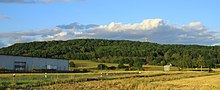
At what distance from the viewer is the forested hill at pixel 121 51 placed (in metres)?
136

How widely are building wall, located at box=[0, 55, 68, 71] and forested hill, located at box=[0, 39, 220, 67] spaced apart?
30.5 metres

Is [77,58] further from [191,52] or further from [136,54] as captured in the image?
[191,52]

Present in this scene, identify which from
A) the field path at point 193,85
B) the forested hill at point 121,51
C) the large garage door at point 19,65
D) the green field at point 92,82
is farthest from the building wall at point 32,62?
the field path at point 193,85

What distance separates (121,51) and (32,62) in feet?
250

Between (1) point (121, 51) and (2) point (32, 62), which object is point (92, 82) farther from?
(1) point (121, 51)

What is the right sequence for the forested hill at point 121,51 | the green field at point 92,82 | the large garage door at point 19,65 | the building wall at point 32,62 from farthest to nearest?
1. the forested hill at point 121,51
2. the large garage door at point 19,65
3. the building wall at point 32,62
4. the green field at point 92,82

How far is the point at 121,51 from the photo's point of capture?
162625mm

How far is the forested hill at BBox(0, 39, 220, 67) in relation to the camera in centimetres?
13650

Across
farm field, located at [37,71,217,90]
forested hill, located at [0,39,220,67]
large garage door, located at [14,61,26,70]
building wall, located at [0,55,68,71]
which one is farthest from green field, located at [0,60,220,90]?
forested hill, located at [0,39,220,67]

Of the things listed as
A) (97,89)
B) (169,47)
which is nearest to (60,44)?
(169,47)

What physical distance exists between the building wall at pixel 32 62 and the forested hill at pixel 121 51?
30.5 metres

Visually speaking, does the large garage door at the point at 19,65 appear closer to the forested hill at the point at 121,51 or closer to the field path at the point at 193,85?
the forested hill at the point at 121,51

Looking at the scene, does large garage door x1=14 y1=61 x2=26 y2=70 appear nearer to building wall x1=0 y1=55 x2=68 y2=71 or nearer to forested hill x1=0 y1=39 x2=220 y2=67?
building wall x1=0 y1=55 x2=68 y2=71

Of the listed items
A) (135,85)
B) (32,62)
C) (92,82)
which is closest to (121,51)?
(32,62)
